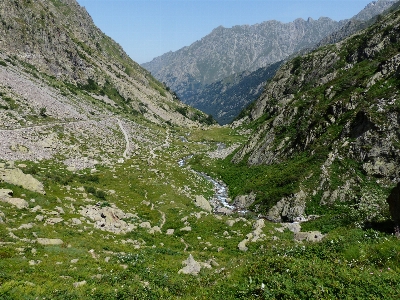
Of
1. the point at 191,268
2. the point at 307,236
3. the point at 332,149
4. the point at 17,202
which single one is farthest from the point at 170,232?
the point at 332,149

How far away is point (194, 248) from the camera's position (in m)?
26.8

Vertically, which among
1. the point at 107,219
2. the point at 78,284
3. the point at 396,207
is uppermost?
the point at 396,207

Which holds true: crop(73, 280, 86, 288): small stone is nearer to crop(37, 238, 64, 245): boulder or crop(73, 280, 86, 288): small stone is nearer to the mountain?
crop(37, 238, 64, 245): boulder

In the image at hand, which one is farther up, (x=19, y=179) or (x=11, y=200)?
(x=19, y=179)

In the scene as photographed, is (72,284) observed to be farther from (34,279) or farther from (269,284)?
(269,284)

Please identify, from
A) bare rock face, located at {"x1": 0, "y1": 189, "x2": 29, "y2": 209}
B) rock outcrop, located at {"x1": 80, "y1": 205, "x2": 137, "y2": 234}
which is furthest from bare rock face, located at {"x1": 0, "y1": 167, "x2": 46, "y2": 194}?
rock outcrop, located at {"x1": 80, "y1": 205, "x2": 137, "y2": 234}

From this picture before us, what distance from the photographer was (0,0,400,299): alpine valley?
552 inches

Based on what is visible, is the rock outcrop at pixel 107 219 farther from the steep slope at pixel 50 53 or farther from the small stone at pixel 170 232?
the steep slope at pixel 50 53

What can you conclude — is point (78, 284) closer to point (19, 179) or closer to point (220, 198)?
point (19, 179)

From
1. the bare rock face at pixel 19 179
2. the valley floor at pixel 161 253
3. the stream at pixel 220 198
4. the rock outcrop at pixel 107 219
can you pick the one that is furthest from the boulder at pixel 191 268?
the stream at pixel 220 198

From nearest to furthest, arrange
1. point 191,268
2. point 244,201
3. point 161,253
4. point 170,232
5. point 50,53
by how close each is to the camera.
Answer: point 191,268 < point 161,253 < point 170,232 < point 244,201 < point 50,53

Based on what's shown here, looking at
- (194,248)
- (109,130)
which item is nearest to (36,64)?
(109,130)

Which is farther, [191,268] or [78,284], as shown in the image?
[191,268]

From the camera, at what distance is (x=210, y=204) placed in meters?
44.8
